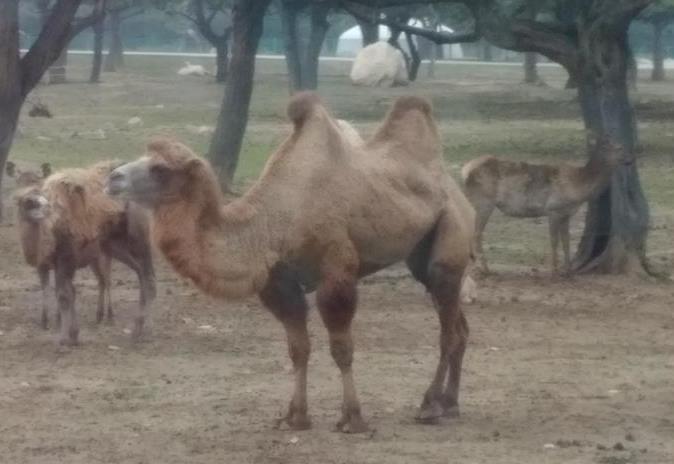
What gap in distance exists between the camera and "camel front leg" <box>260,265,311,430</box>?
916 centimetres

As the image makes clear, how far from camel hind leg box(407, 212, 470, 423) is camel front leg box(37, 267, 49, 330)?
377 centimetres

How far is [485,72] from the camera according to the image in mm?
62969

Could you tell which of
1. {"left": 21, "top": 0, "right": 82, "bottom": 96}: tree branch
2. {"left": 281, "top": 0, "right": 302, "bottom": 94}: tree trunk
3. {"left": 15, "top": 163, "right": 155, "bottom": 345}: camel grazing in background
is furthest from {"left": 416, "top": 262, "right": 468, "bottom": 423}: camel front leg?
{"left": 281, "top": 0, "right": 302, "bottom": 94}: tree trunk

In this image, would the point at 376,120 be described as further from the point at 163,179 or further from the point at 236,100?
the point at 163,179

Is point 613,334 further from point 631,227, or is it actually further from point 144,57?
point 144,57

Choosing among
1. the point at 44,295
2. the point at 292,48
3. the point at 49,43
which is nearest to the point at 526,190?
the point at 49,43

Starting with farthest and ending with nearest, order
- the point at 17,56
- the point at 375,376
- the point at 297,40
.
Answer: the point at 297,40
the point at 17,56
the point at 375,376

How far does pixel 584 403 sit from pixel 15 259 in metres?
7.97

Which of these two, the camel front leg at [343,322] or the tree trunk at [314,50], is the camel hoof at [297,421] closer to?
the camel front leg at [343,322]

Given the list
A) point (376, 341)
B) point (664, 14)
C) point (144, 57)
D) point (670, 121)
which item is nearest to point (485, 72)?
point (144, 57)

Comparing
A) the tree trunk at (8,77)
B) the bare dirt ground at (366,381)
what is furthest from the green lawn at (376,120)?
the tree trunk at (8,77)

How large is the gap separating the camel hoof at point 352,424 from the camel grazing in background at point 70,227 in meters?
3.39

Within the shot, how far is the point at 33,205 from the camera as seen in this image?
11930 millimetres

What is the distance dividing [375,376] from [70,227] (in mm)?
2464
